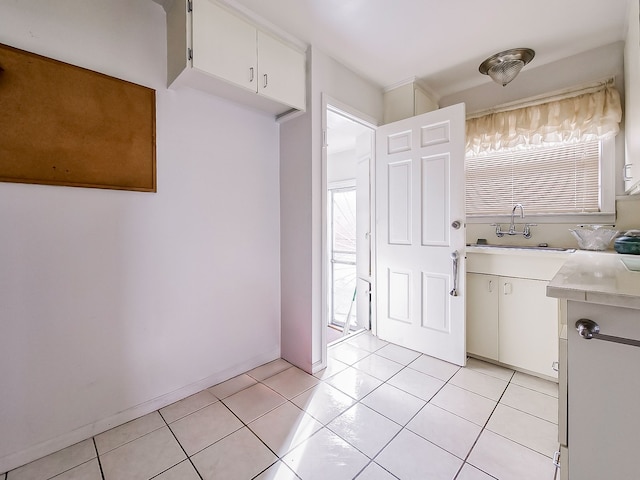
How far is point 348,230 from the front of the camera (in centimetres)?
448

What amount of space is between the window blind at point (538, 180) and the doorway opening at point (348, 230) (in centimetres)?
110

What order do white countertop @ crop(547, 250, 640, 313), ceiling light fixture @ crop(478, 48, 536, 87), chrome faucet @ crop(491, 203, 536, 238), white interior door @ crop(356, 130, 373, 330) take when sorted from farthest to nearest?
white interior door @ crop(356, 130, 373, 330) < chrome faucet @ crop(491, 203, 536, 238) < ceiling light fixture @ crop(478, 48, 536, 87) < white countertop @ crop(547, 250, 640, 313)

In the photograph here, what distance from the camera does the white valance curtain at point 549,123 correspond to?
205 cm

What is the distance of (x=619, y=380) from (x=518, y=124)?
233 centimetres

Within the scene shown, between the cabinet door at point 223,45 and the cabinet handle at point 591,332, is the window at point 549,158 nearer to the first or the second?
the cabinet handle at point 591,332

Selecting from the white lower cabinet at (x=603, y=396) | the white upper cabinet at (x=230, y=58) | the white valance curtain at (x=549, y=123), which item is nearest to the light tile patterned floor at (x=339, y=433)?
the white lower cabinet at (x=603, y=396)

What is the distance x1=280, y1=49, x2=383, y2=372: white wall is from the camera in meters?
2.12

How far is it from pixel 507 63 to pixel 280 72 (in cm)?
180

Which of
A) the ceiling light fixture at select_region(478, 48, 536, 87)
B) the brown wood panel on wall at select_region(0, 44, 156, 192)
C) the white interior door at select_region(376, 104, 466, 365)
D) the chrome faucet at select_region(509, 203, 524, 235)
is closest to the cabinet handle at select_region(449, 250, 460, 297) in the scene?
the white interior door at select_region(376, 104, 466, 365)

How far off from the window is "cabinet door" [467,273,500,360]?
0.78 metres

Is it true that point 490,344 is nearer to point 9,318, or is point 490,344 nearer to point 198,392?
point 198,392

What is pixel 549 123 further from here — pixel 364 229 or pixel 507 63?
pixel 364 229

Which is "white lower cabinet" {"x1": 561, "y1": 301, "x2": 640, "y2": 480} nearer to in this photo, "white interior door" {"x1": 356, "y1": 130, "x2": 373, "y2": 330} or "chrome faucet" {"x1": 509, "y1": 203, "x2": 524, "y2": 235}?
"chrome faucet" {"x1": 509, "y1": 203, "x2": 524, "y2": 235}

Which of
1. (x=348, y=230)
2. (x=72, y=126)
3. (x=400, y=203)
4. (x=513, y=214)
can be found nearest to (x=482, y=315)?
(x=513, y=214)
